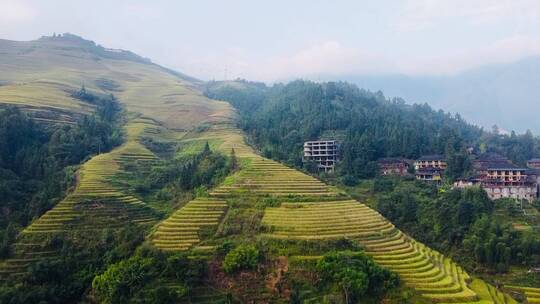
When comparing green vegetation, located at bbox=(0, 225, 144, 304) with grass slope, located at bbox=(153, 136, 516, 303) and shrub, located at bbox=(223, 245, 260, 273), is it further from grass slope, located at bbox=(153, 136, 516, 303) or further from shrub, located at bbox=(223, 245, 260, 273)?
shrub, located at bbox=(223, 245, 260, 273)

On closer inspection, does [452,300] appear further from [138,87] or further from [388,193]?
[138,87]

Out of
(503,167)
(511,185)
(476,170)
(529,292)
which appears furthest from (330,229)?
(476,170)

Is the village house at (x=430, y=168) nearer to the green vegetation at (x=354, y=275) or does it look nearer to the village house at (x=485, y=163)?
the village house at (x=485, y=163)

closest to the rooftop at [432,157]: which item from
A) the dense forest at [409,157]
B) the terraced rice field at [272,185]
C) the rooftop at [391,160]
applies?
the dense forest at [409,157]

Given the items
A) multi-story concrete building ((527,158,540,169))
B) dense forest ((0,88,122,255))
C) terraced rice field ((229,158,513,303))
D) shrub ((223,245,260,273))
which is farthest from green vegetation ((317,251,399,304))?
multi-story concrete building ((527,158,540,169))

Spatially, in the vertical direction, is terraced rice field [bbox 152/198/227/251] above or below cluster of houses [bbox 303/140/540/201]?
below

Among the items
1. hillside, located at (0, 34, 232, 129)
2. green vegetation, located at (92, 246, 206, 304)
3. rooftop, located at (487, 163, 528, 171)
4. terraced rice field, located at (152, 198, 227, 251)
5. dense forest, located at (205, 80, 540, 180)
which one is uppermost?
hillside, located at (0, 34, 232, 129)
